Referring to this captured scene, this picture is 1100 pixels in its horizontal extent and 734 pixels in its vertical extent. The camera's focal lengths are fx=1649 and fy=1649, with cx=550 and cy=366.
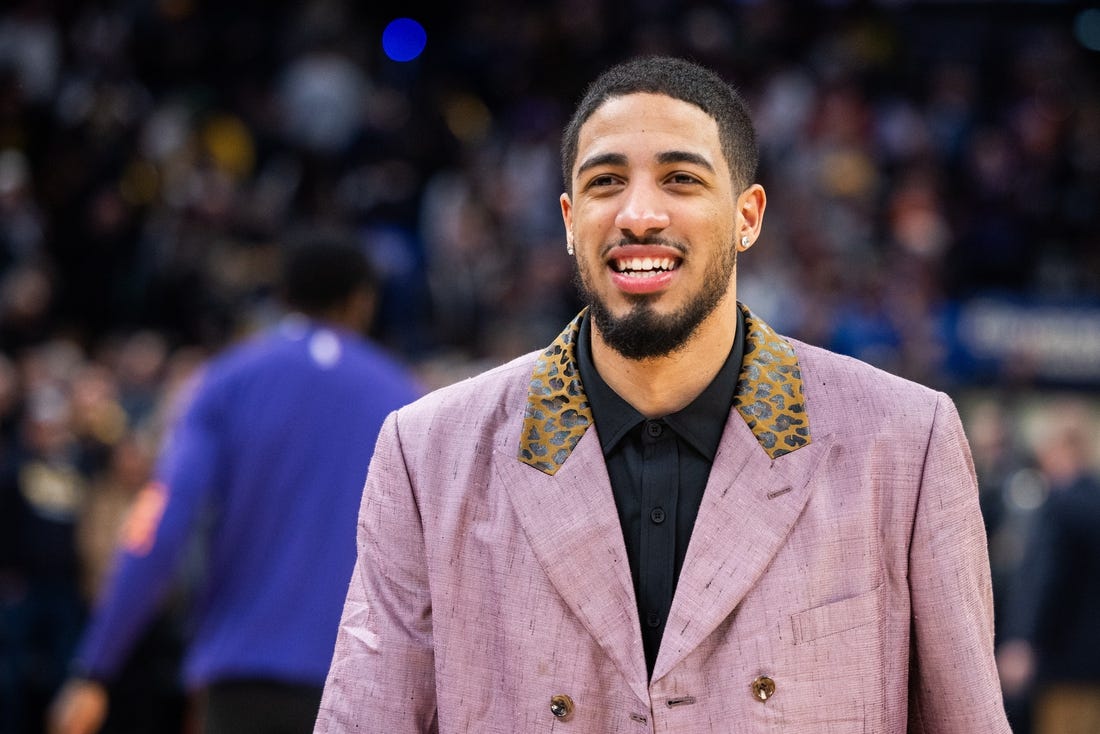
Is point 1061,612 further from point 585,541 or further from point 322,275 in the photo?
point 585,541

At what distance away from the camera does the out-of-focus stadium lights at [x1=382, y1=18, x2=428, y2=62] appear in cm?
1625

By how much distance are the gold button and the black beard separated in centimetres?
56

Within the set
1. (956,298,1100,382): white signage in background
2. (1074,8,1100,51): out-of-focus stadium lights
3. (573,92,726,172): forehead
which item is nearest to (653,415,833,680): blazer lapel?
(573,92,726,172): forehead

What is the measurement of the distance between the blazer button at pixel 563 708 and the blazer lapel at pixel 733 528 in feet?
0.48

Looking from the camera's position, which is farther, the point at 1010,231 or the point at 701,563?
the point at 1010,231

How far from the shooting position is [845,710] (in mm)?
2557

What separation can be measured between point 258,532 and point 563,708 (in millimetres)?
2480

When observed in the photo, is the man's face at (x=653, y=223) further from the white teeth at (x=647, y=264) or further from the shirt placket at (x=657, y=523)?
the shirt placket at (x=657, y=523)

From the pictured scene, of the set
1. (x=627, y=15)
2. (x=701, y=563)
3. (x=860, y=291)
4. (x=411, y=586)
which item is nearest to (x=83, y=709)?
(x=411, y=586)

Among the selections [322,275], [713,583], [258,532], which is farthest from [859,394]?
[322,275]

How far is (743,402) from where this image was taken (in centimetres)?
280

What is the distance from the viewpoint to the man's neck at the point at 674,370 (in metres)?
2.79

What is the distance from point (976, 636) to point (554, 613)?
0.67m

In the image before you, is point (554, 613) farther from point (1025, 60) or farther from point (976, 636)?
point (1025, 60)
